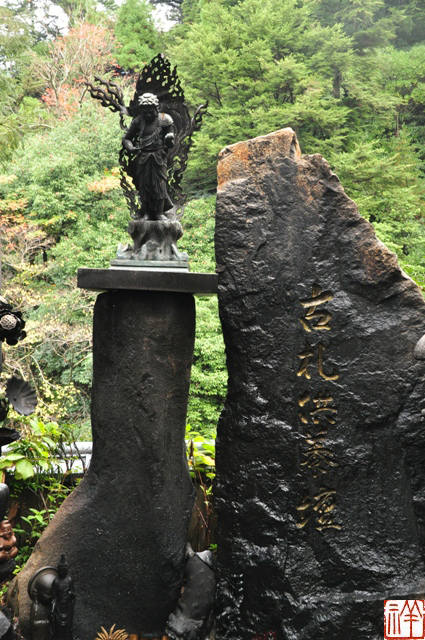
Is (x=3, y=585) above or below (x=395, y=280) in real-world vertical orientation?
below

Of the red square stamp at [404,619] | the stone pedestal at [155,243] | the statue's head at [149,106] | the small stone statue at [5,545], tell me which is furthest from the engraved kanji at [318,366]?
the small stone statue at [5,545]

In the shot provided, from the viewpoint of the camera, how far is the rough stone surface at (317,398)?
11.9 feet

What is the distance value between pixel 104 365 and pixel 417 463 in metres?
1.88

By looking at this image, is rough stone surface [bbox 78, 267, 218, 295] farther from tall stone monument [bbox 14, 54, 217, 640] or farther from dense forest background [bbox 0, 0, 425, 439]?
dense forest background [bbox 0, 0, 425, 439]

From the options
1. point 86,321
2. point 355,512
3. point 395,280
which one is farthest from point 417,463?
point 86,321

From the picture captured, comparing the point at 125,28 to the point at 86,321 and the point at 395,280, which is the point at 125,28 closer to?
the point at 86,321

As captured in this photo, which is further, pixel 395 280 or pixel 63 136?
pixel 63 136

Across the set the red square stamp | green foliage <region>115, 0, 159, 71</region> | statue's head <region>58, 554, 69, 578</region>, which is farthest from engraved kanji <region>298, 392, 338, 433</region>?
green foliage <region>115, 0, 159, 71</region>

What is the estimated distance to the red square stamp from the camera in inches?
137

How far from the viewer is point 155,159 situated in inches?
148

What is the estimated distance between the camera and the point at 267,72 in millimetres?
12445

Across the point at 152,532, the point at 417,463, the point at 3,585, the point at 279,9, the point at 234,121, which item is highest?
the point at 279,9

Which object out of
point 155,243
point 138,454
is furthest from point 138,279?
point 138,454

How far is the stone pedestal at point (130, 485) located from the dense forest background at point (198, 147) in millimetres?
5561
